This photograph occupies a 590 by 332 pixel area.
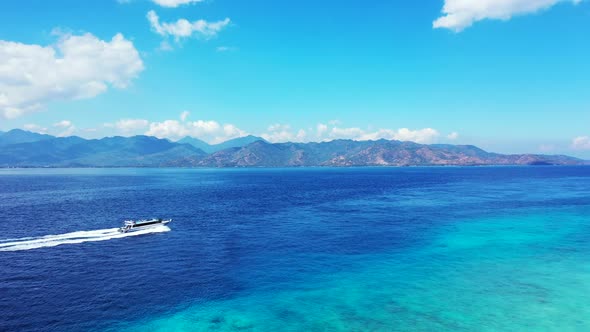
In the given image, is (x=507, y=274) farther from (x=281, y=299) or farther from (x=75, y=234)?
(x=75, y=234)

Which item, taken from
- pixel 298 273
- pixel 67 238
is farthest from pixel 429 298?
pixel 67 238

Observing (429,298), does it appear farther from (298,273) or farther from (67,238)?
(67,238)

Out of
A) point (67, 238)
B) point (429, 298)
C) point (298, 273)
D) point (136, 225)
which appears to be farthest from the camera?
point (136, 225)

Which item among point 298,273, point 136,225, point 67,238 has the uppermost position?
point 136,225

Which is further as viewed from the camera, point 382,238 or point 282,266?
point 382,238

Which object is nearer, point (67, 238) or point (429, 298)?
point (429, 298)

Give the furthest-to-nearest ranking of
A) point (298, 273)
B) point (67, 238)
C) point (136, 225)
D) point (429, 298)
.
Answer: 1. point (136, 225)
2. point (67, 238)
3. point (298, 273)
4. point (429, 298)

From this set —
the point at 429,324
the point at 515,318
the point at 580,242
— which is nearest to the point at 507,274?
the point at 515,318

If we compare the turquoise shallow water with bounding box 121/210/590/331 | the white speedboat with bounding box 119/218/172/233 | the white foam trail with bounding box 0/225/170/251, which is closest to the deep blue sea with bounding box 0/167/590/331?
the turquoise shallow water with bounding box 121/210/590/331
